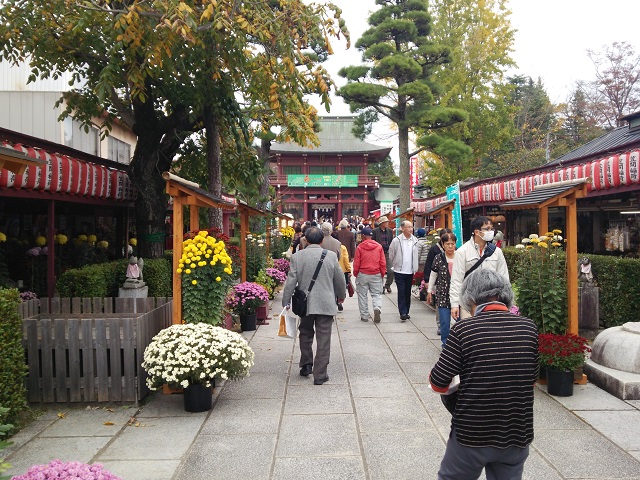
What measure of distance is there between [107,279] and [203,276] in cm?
483

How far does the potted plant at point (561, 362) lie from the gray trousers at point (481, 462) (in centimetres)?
327

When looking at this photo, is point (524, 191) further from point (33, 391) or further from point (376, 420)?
point (33, 391)

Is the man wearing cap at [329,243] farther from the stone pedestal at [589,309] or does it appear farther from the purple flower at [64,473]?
the purple flower at [64,473]

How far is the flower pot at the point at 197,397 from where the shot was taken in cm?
557

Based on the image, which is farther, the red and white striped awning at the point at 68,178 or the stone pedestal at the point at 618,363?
the red and white striped awning at the point at 68,178

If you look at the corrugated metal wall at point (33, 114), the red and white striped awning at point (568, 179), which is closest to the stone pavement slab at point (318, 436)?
the red and white striped awning at point (568, 179)

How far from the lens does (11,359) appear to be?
5051 mm

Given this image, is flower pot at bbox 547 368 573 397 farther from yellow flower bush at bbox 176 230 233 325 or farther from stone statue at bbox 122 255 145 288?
stone statue at bbox 122 255 145 288

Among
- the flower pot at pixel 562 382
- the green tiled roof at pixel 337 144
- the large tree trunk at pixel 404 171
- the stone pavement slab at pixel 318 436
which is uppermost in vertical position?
the green tiled roof at pixel 337 144

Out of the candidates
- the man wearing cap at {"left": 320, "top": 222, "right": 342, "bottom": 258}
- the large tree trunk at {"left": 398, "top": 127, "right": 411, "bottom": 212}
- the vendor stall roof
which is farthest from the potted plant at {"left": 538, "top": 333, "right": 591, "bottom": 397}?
the large tree trunk at {"left": 398, "top": 127, "right": 411, "bottom": 212}

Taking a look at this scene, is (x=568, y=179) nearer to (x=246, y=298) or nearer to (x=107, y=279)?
(x=246, y=298)

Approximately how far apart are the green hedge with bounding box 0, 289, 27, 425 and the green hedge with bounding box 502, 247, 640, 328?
798 centimetres

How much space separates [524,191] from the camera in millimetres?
15578

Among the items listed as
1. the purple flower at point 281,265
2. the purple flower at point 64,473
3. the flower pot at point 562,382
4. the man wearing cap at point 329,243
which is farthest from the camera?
the purple flower at point 281,265
